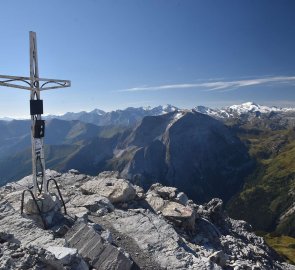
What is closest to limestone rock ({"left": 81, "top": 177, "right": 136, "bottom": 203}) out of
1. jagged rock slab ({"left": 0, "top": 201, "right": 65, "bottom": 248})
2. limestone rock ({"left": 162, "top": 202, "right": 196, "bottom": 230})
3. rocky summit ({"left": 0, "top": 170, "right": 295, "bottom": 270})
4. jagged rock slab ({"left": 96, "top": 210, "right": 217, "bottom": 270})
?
rocky summit ({"left": 0, "top": 170, "right": 295, "bottom": 270})

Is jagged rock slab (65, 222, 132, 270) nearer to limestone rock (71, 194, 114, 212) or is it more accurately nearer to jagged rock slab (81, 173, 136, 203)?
limestone rock (71, 194, 114, 212)

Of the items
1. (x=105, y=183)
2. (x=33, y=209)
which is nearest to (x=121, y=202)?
(x=105, y=183)

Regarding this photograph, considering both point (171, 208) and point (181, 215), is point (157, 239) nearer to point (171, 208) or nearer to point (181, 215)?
point (181, 215)

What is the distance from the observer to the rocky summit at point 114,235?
14.4 meters

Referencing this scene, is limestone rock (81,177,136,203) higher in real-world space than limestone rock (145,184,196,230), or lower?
higher

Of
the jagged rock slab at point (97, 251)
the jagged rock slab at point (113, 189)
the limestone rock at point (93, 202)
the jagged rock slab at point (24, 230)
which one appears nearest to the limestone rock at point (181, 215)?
the jagged rock slab at point (113, 189)

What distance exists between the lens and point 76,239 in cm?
1714

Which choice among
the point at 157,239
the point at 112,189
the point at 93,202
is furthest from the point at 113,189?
→ the point at 157,239

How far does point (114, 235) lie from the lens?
20.7 metres

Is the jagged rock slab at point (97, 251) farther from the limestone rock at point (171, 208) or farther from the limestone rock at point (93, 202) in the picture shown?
the limestone rock at point (171, 208)

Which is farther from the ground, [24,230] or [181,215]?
[24,230]

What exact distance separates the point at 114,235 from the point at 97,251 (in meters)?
4.32

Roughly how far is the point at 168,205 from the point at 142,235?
6.90 metres

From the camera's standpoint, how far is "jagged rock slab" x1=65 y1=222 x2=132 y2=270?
16.0 m
